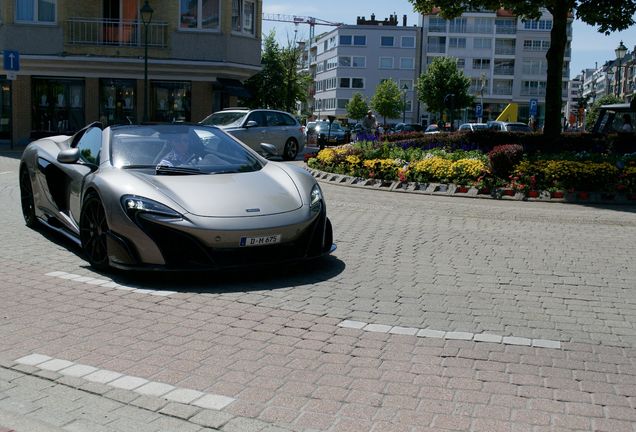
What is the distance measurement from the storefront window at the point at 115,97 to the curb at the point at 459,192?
60.1 ft

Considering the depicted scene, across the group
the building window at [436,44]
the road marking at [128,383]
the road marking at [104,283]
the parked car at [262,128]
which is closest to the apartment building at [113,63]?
the parked car at [262,128]

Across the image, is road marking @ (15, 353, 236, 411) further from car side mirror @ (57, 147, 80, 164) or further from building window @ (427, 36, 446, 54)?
building window @ (427, 36, 446, 54)

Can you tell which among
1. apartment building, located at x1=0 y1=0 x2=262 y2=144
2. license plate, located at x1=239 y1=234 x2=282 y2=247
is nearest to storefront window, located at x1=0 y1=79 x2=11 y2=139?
apartment building, located at x1=0 y1=0 x2=262 y2=144

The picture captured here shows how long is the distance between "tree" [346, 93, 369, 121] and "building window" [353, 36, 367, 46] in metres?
10.5

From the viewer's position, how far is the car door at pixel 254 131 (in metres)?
23.4

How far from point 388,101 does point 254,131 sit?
79795mm

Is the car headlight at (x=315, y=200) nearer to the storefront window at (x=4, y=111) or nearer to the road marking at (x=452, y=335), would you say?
the road marking at (x=452, y=335)

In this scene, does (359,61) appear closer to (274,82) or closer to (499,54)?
(499,54)

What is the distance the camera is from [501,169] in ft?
48.6

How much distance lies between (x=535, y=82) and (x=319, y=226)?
105899 millimetres

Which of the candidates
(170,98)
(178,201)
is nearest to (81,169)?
(178,201)

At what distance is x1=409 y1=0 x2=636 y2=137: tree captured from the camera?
765 inches

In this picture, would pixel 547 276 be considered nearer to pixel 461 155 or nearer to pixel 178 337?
pixel 178 337

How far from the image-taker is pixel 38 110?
32.9m
